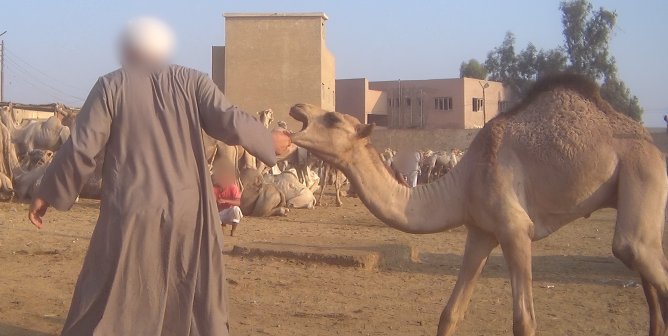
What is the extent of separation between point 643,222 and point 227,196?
22.0 ft

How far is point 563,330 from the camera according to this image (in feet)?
22.2

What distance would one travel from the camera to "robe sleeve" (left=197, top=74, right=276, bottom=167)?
13.6 feet

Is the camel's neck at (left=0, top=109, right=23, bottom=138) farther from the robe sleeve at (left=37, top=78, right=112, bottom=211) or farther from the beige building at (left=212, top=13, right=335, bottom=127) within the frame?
the beige building at (left=212, top=13, right=335, bottom=127)

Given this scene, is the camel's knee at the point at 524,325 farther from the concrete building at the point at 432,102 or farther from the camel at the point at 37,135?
the concrete building at the point at 432,102

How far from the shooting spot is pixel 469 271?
5.71 m

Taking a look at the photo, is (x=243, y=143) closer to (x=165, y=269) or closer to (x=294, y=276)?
(x=165, y=269)

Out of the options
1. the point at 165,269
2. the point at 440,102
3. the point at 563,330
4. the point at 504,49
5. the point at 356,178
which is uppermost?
the point at 504,49

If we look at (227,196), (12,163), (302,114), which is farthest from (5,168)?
(302,114)

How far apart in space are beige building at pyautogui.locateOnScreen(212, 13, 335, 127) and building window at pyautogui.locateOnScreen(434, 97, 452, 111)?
1711cm

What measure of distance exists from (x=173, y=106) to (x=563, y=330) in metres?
4.24

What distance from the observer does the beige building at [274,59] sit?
46125mm

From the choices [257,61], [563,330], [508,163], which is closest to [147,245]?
[508,163]

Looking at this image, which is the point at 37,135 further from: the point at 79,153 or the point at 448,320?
the point at 79,153

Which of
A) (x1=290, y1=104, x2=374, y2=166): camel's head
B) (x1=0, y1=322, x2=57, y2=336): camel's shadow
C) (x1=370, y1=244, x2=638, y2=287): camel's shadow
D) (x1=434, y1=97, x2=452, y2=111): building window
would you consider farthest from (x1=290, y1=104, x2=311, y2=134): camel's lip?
(x1=434, y1=97, x2=452, y2=111): building window
